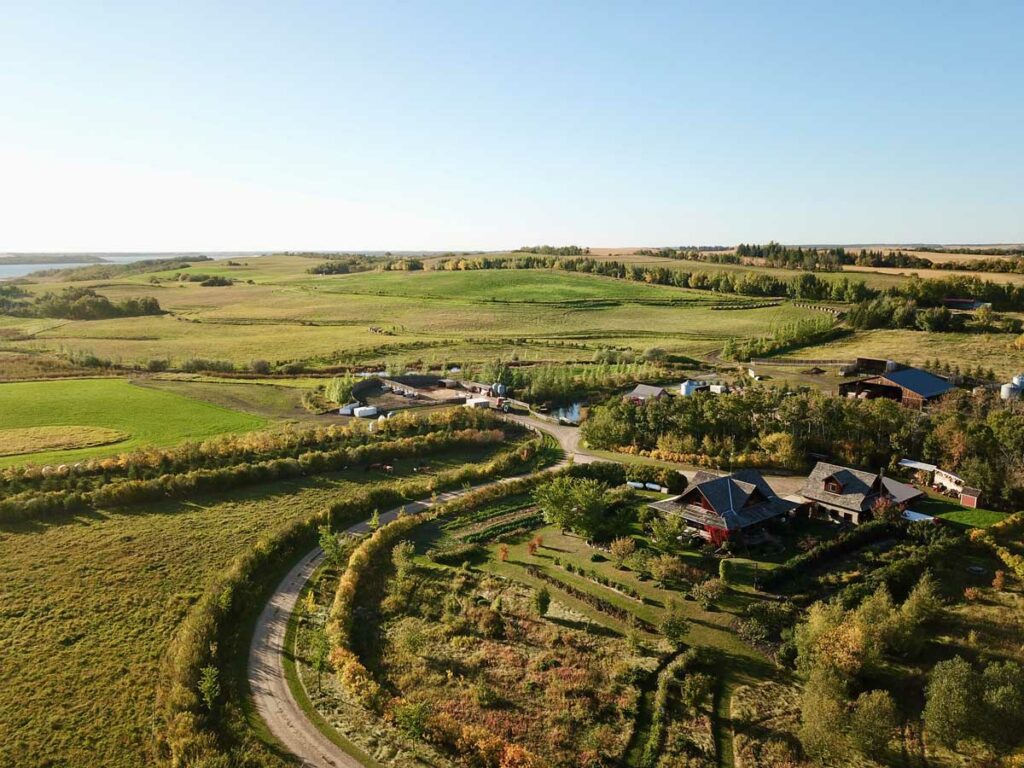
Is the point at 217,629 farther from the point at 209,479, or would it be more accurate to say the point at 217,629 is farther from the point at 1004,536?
the point at 1004,536

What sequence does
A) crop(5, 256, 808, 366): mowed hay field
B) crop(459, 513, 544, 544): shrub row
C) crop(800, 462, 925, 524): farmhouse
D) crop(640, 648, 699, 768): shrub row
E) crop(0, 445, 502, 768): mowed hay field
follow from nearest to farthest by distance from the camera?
crop(640, 648, 699, 768): shrub row, crop(0, 445, 502, 768): mowed hay field, crop(800, 462, 925, 524): farmhouse, crop(459, 513, 544, 544): shrub row, crop(5, 256, 808, 366): mowed hay field

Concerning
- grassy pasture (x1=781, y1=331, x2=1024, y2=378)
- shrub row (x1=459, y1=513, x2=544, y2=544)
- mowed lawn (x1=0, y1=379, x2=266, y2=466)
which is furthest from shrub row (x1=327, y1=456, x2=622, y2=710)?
grassy pasture (x1=781, y1=331, x2=1024, y2=378)

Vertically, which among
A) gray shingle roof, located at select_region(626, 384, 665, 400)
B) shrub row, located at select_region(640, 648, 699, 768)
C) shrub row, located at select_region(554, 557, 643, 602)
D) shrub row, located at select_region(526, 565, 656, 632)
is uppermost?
gray shingle roof, located at select_region(626, 384, 665, 400)

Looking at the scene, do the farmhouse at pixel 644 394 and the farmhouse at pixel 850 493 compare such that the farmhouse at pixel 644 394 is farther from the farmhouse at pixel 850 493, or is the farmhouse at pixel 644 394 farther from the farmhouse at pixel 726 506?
the farmhouse at pixel 726 506

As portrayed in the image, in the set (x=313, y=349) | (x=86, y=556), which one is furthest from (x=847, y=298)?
(x=86, y=556)

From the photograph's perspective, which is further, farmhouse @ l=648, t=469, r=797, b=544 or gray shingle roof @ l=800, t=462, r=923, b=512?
gray shingle roof @ l=800, t=462, r=923, b=512

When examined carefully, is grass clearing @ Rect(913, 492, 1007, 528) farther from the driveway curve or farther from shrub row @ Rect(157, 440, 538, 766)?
the driveway curve

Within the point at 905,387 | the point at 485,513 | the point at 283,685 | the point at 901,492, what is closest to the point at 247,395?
the point at 485,513

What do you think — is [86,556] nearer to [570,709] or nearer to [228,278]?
[570,709]
